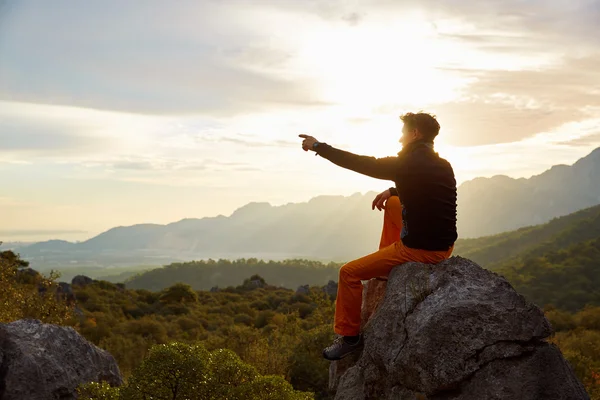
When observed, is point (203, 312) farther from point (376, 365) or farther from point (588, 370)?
point (376, 365)

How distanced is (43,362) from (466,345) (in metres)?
6.90

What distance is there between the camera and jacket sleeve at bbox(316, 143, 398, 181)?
242 inches

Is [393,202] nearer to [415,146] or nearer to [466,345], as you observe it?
[415,146]

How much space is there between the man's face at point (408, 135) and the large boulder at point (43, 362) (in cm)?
678

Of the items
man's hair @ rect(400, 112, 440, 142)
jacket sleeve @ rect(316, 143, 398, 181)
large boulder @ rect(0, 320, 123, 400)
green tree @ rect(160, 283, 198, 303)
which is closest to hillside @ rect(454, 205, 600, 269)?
green tree @ rect(160, 283, 198, 303)

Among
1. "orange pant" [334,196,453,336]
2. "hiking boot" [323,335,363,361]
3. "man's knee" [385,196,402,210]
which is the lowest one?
"hiking boot" [323,335,363,361]

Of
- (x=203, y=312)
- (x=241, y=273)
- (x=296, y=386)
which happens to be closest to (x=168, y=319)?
(x=203, y=312)

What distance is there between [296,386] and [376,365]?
8.45m

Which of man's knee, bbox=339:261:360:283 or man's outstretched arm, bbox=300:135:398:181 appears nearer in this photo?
man's outstretched arm, bbox=300:135:398:181

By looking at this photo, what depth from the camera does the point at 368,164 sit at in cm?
614

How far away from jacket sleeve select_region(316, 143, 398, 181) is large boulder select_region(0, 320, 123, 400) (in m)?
6.04

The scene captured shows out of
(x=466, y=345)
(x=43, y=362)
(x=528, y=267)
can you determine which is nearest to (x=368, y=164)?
(x=466, y=345)

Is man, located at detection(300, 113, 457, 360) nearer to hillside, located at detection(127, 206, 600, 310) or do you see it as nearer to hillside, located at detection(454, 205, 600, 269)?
hillside, located at detection(127, 206, 600, 310)

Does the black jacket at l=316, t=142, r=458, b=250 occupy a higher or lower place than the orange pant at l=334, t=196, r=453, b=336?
higher
